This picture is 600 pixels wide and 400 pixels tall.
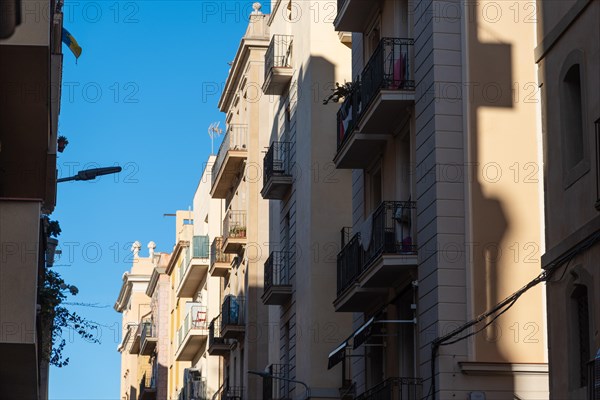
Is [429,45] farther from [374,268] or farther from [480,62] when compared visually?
[374,268]

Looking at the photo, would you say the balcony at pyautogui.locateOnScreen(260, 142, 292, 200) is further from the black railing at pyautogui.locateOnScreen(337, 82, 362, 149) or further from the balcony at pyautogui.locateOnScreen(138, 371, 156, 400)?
the balcony at pyautogui.locateOnScreen(138, 371, 156, 400)

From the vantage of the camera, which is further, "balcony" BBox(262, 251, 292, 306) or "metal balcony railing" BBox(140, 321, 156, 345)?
"metal balcony railing" BBox(140, 321, 156, 345)

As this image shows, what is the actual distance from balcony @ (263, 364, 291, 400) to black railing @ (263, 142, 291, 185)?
5136 mm

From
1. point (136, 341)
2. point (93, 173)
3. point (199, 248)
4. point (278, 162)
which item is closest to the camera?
point (93, 173)

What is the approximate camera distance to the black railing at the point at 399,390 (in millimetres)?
21777

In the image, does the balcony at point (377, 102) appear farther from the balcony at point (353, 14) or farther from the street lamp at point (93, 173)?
the street lamp at point (93, 173)

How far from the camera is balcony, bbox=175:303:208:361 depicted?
5534cm

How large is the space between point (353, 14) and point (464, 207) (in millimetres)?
7134

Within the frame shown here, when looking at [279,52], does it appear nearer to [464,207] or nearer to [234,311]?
[234,311]

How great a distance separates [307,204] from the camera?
33.7 meters

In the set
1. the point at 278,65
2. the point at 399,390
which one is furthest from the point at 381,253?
the point at 278,65

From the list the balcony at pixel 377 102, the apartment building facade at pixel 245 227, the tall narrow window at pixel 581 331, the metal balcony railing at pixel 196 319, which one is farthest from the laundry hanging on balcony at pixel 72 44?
the metal balcony railing at pixel 196 319

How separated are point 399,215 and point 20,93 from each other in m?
8.67

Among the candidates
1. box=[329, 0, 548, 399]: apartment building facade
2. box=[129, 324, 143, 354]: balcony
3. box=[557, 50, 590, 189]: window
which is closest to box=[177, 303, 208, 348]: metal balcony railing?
box=[129, 324, 143, 354]: balcony
